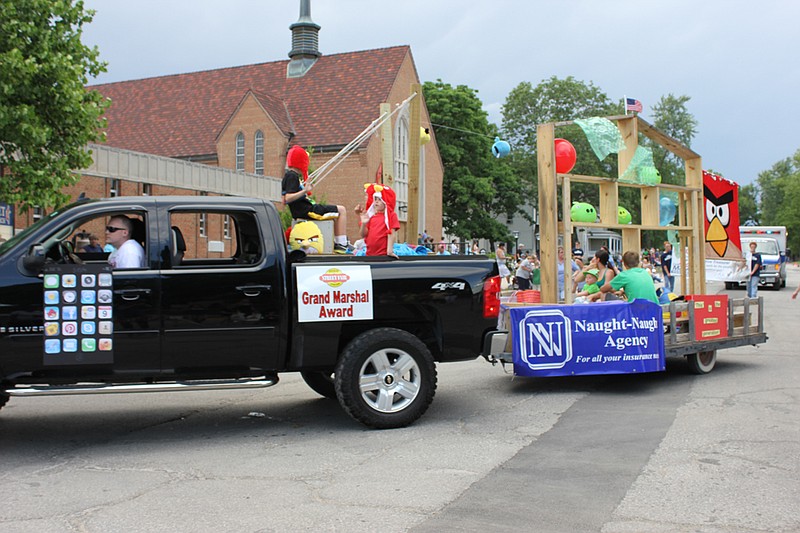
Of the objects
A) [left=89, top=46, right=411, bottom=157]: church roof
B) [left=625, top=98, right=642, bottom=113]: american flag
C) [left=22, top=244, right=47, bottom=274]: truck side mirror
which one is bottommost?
[left=22, top=244, right=47, bottom=274]: truck side mirror

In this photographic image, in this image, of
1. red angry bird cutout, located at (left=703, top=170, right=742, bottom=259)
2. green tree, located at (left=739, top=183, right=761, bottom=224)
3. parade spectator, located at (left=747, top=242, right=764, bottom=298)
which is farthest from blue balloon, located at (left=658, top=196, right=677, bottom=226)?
green tree, located at (left=739, top=183, right=761, bottom=224)

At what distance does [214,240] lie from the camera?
7410 millimetres

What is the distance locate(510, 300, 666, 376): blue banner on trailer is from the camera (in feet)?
28.0

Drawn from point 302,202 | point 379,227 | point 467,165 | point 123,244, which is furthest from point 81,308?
point 467,165

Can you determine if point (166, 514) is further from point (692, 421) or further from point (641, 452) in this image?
point (692, 421)

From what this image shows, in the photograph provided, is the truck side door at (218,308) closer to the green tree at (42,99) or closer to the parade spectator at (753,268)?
the green tree at (42,99)

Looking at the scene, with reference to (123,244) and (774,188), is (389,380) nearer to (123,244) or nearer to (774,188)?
Result: (123,244)

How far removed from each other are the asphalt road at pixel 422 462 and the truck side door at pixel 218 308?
→ 701 millimetres

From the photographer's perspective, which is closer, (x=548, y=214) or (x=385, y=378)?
(x=385, y=378)

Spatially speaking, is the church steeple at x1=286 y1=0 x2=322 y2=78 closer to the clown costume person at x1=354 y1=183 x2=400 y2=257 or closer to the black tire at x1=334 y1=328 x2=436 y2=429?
the clown costume person at x1=354 y1=183 x2=400 y2=257

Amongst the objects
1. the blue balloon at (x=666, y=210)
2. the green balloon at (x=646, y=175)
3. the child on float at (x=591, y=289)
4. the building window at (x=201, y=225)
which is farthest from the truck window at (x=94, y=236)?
the blue balloon at (x=666, y=210)

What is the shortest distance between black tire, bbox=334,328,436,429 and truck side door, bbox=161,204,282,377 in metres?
0.66

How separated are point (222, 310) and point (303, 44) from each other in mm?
50731

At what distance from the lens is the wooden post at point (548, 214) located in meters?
10.1
